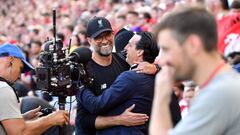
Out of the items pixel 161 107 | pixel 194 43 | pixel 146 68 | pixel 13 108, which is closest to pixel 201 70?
pixel 194 43

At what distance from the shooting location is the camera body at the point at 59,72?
5.08 meters

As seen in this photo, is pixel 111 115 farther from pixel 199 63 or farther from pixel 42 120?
pixel 199 63

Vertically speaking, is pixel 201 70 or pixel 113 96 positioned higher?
pixel 201 70

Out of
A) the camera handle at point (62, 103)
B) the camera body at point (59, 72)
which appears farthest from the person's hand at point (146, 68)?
the camera handle at point (62, 103)

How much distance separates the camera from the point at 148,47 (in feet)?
16.9

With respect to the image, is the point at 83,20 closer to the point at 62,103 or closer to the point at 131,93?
the point at 62,103

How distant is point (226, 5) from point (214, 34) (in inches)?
216

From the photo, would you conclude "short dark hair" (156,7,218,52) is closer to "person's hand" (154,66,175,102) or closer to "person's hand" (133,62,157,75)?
"person's hand" (154,66,175,102)

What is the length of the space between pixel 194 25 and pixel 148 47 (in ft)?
7.06

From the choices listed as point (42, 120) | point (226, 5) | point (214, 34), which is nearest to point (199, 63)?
point (214, 34)

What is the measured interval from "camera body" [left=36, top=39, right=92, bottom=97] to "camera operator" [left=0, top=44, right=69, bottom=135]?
0.22 meters

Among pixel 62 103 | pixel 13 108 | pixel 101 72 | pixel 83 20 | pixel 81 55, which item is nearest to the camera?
pixel 13 108

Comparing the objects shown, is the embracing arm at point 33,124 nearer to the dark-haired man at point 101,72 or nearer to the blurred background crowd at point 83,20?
the dark-haired man at point 101,72

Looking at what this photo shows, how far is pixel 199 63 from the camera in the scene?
304 centimetres
